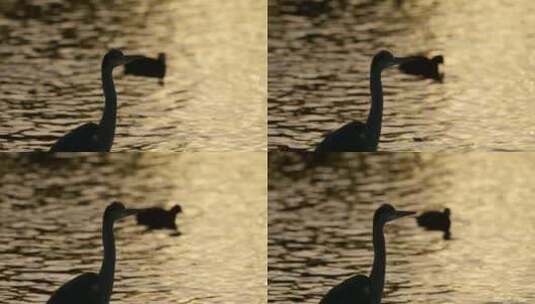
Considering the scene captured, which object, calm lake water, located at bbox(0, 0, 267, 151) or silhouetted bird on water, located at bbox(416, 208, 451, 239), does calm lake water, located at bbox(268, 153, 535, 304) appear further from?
calm lake water, located at bbox(0, 0, 267, 151)

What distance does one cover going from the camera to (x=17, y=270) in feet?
11.4

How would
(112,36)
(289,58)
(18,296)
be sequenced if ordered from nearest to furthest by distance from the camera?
(18,296), (289,58), (112,36)

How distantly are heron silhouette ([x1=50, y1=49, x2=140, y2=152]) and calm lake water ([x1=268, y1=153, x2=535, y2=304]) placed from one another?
44 cm

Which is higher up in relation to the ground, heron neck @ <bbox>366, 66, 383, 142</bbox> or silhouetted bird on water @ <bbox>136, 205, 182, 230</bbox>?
heron neck @ <bbox>366, 66, 383, 142</bbox>

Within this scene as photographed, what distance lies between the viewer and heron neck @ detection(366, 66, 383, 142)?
3400 mm

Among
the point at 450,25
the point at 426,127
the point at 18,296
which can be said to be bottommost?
the point at 18,296

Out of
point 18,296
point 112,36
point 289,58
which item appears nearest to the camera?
point 18,296

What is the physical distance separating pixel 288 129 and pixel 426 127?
0.37 m

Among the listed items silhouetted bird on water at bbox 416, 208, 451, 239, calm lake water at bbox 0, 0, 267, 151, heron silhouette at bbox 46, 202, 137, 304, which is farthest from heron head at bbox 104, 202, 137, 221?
silhouetted bird on water at bbox 416, 208, 451, 239

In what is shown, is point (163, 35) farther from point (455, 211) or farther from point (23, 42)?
point (455, 211)

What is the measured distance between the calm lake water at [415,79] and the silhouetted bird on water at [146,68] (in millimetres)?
275

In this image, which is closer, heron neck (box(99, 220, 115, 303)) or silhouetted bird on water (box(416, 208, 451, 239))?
heron neck (box(99, 220, 115, 303))

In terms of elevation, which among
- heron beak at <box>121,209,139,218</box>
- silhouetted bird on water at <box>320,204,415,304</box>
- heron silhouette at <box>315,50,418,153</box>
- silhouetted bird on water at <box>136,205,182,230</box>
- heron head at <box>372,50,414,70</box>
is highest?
heron head at <box>372,50,414,70</box>

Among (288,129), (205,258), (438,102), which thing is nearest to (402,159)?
(438,102)
